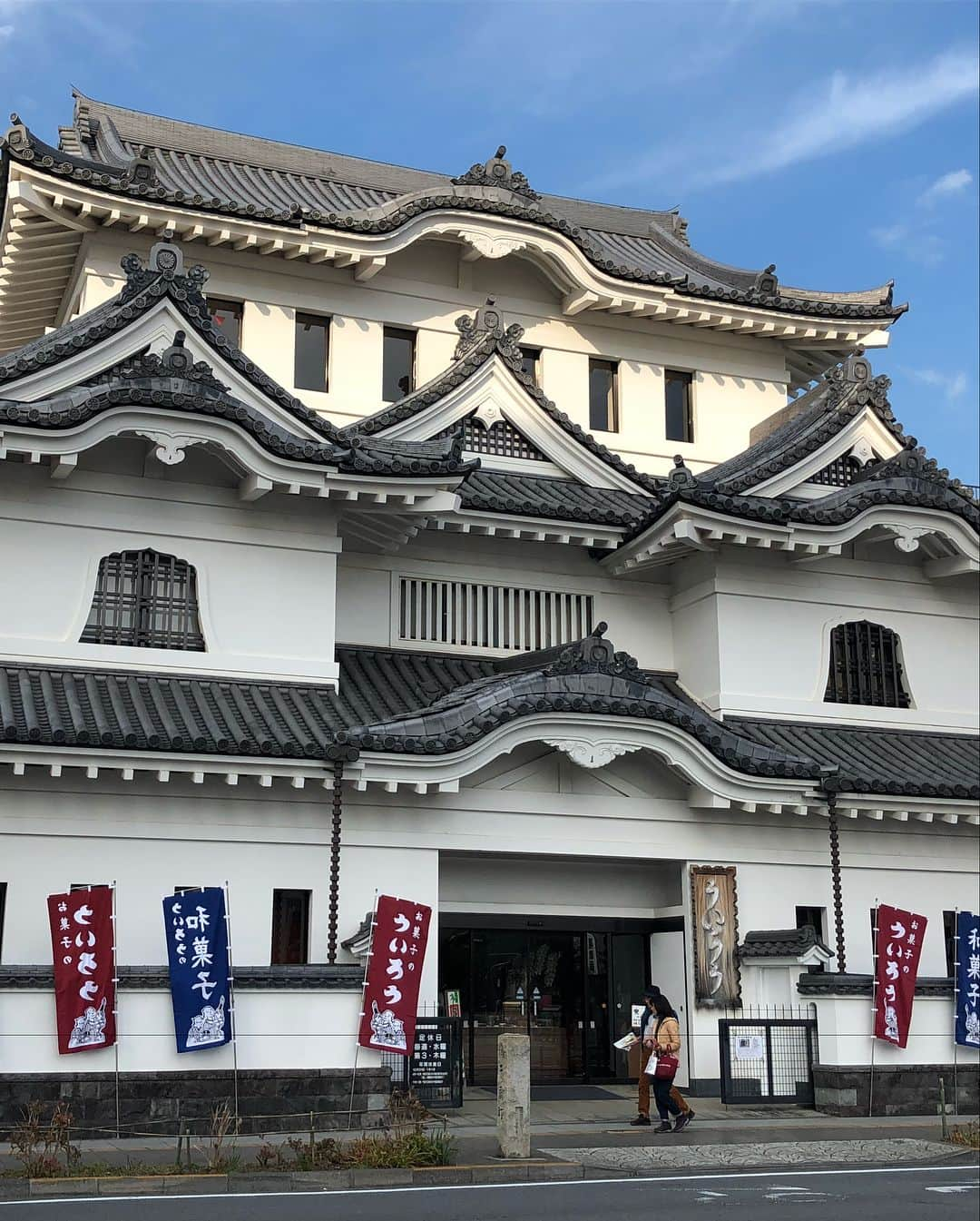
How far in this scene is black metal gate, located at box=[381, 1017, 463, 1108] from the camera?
1825 cm

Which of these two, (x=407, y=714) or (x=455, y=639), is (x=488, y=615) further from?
(x=407, y=714)

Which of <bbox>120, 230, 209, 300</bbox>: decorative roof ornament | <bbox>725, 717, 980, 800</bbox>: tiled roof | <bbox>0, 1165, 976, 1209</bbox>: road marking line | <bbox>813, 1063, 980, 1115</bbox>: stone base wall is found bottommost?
<bbox>0, 1165, 976, 1209</bbox>: road marking line

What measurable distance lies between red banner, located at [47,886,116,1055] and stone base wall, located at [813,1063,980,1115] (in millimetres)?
9604

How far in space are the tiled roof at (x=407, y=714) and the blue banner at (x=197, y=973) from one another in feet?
6.84

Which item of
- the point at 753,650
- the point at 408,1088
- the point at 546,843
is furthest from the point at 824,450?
the point at 408,1088

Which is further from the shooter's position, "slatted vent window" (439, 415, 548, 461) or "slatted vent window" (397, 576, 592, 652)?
"slatted vent window" (439, 415, 548, 461)

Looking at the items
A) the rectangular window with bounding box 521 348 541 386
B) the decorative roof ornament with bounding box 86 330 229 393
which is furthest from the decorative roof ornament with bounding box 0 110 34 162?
the rectangular window with bounding box 521 348 541 386

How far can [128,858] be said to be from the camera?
732 inches

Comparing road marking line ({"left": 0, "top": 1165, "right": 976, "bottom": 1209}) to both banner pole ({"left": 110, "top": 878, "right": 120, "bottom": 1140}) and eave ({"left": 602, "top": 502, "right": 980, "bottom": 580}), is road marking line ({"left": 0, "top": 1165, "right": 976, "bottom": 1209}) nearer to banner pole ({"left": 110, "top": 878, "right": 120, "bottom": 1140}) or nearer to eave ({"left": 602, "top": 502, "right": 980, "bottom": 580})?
banner pole ({"left": 110, "top": 878, "right": 120, "bottom": 1140})

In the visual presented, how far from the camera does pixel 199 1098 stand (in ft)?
55.3

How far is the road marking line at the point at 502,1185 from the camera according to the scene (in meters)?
12.5

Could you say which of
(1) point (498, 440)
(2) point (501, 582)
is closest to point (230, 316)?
(1) point (498, 440)

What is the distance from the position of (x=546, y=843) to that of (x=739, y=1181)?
7.46 meters

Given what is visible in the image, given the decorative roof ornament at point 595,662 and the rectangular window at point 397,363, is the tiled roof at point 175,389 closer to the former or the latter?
the decorative roof ornament at point 595,662
